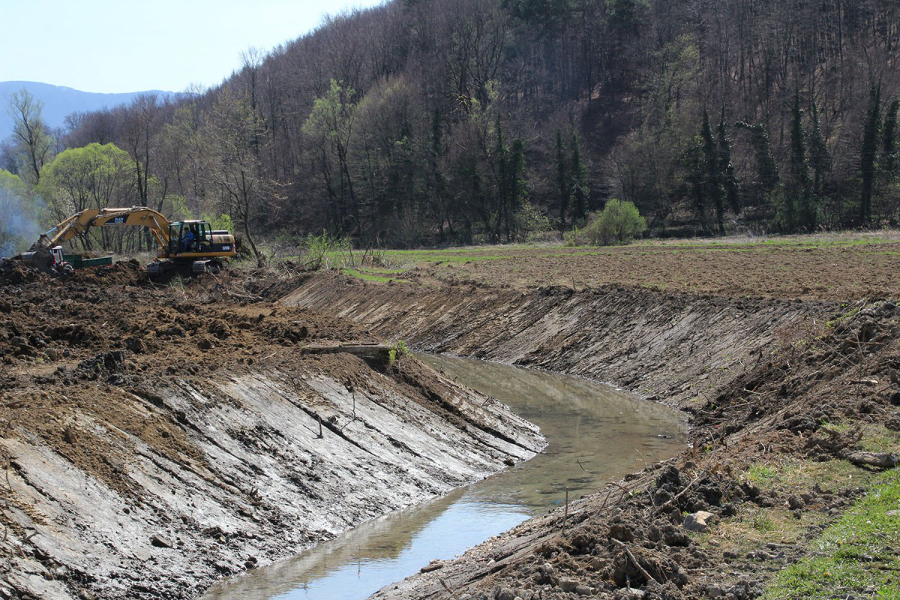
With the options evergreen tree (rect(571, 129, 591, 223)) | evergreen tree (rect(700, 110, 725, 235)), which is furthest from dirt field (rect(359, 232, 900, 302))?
evergreen tree (rect(571, 129, 591, 223))

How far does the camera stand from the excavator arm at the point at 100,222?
37969mm

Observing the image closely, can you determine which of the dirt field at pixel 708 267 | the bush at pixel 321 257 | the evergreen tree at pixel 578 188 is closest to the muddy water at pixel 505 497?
the dirt field at pixel 708 267

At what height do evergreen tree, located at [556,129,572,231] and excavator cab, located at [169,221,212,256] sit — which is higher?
evergreen tree, located at [556,129,572,231]

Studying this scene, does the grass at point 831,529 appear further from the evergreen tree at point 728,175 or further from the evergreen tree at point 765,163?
the evergreen tree at point 765,163

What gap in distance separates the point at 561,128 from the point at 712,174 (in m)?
26.9

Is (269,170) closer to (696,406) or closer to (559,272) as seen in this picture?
(559,272)

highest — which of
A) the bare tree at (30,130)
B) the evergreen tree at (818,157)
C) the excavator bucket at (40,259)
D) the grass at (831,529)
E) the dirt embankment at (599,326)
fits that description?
the bare tree at (30,130)

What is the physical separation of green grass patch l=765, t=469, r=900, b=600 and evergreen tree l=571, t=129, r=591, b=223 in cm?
6977

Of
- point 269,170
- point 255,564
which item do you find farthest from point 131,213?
point 269,170

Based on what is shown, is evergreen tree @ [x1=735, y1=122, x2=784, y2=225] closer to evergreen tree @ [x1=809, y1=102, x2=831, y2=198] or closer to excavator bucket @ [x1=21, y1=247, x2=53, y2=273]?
evergreen tree @ [x1=809, y1=102, x2=831, y2=198]

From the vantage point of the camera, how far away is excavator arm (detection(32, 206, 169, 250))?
3797 cm

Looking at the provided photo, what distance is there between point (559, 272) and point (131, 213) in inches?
835

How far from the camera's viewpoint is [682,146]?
7394cm

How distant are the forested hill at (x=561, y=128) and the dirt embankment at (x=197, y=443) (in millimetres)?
37932
